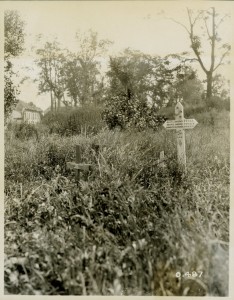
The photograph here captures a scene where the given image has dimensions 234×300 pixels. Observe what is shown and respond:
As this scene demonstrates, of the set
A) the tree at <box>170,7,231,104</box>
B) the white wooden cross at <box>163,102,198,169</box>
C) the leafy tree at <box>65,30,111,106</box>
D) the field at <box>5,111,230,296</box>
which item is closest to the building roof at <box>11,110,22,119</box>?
the field at <box>5,111,230,296</box>

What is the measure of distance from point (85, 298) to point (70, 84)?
173 cm

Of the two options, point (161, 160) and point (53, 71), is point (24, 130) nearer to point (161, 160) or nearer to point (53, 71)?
point (53, 71)

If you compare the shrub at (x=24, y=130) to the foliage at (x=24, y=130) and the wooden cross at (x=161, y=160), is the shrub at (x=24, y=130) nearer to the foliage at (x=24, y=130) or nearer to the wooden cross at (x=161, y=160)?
the foliage at (x=24, y=130)

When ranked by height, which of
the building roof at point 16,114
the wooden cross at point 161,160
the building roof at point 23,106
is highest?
the building roof at point 23,106

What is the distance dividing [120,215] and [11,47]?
163 cm

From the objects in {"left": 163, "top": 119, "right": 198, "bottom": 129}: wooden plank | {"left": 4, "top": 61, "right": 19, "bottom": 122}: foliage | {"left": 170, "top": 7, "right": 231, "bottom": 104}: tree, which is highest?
{"left": 170, "top": 7, "right": 231, "bottom": 104}: tree

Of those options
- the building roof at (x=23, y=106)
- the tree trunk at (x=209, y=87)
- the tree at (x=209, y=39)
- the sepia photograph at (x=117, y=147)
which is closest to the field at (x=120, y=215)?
the sepia photograph at (x=117, y=147)

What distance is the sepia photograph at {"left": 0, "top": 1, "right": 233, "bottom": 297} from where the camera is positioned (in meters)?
2.80

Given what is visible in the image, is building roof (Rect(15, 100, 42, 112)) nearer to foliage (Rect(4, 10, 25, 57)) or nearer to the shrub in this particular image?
the shrub

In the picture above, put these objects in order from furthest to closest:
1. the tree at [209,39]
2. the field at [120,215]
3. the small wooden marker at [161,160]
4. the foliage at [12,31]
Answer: the small wooden marker at [161,160], the foliage at [12,31], the tree at [209,39], the field at [120,215]

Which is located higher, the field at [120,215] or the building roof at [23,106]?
the building roof at [23,106]

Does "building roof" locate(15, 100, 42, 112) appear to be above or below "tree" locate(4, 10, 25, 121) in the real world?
below

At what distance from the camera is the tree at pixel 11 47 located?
126 inches

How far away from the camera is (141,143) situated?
3426 mm
